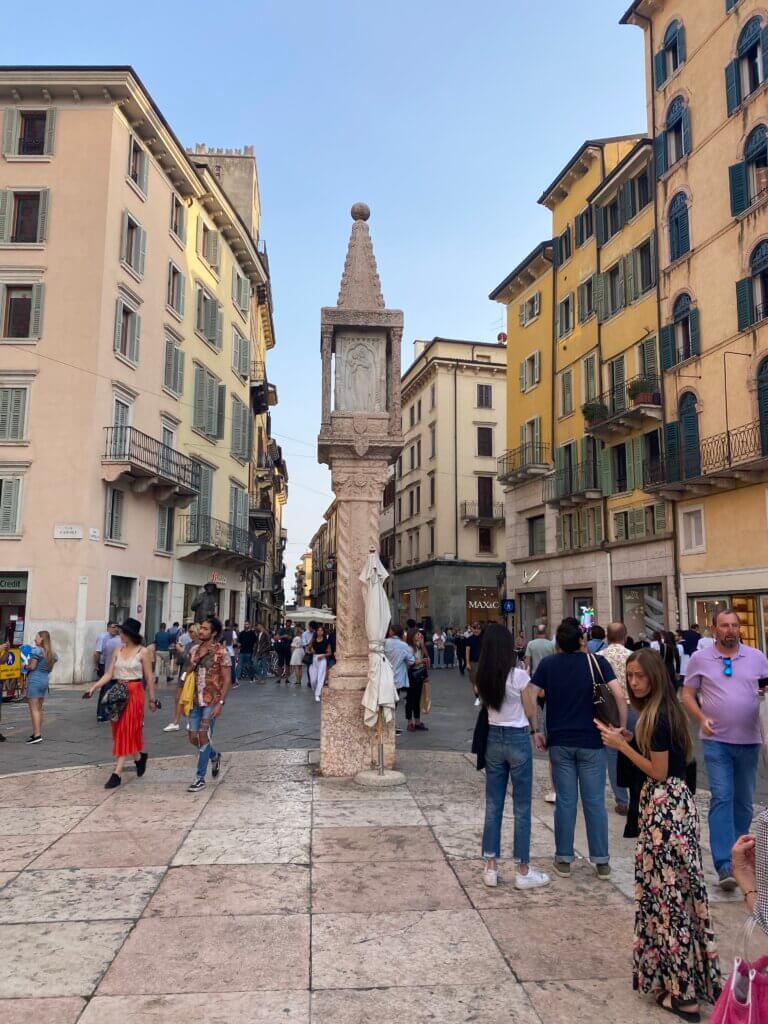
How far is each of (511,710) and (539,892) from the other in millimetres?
1120

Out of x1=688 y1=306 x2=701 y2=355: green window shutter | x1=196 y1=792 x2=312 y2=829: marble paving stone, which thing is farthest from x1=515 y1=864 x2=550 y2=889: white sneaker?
x1=688 y1=306 x2=701 y2=355: green window shutter

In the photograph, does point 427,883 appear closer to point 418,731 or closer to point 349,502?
point 349,502

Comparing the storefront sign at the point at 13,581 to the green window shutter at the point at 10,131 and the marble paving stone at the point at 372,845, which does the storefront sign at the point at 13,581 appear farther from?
the marble paving stone at the point at 372,845

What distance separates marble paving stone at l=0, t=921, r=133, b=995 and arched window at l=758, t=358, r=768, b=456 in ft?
57.5

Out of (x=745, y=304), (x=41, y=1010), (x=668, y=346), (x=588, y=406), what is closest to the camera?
(x=41, y=1010)

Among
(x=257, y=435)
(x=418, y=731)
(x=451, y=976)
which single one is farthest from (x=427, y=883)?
(x=257, y=435)

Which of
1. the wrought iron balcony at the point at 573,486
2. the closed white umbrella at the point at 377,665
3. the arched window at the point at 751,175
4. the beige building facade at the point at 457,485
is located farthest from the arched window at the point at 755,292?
the beige building facade at the point at 457,485

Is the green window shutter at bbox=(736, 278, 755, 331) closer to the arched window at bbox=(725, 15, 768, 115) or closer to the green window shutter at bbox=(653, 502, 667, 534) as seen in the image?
the arched window at bbox=(725, 15, 768, 115)

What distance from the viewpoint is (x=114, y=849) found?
226 inches

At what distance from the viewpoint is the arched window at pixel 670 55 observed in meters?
22.5

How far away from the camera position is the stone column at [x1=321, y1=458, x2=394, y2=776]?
8.21m

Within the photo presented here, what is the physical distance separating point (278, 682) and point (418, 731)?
40.8 ft

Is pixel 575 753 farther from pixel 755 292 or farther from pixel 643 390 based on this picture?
pixel 643 390

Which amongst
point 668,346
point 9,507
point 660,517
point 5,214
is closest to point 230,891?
point 9,507
